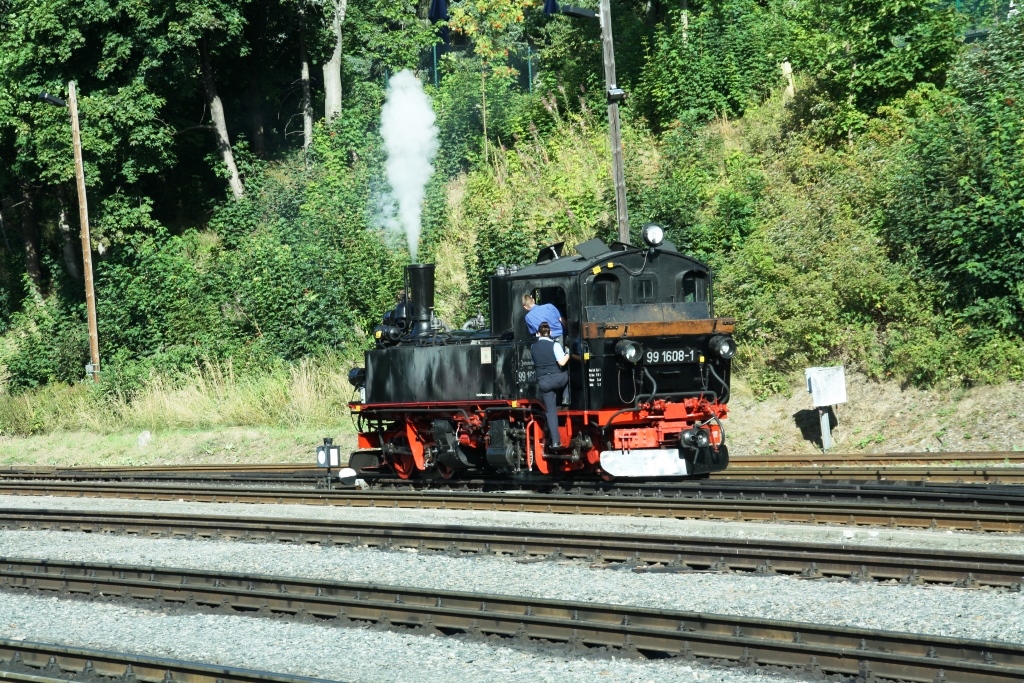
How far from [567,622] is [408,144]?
19118 millimetres

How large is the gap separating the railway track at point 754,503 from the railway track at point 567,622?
4004 millimetres

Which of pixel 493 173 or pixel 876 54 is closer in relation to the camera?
pixel 876 54

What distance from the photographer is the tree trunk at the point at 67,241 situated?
3556cm

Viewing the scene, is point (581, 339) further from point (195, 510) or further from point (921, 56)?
point (921, 56)

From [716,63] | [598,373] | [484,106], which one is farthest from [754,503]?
[484,106]

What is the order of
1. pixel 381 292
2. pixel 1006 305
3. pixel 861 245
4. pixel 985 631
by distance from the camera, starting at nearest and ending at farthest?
pixel 985 631 < pixel 1006 305 < pixel 861 245 < pixel 381 292

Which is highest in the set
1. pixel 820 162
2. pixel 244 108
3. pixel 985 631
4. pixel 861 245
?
pixel 244 108

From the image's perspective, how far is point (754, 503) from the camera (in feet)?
38.2

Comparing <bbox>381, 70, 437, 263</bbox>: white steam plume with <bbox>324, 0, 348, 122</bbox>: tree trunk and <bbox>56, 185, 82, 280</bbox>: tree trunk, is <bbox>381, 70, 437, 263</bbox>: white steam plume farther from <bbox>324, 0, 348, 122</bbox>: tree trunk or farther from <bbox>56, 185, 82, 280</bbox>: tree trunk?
<bbox>56, 185, 82, 280</bbox>: tree trunk

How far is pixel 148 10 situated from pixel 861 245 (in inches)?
865

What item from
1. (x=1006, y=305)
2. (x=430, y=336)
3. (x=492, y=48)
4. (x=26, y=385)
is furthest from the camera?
(x=492, y=48)

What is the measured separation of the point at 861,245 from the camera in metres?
19.2

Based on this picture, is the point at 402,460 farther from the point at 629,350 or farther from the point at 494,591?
the point at 494,591

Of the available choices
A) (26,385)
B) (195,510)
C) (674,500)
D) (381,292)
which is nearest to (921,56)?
(381,292)
